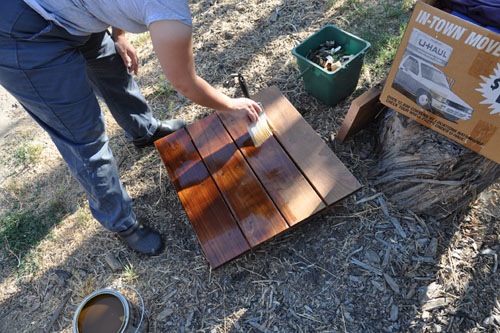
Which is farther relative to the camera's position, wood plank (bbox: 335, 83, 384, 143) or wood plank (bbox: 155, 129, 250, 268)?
wood plank (bbox: 335, 83, 384, 143)

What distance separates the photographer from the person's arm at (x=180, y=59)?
45.8 inches

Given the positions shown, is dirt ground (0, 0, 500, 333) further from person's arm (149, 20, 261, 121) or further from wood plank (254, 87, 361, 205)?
person's arm (149, 20, 261, 121)

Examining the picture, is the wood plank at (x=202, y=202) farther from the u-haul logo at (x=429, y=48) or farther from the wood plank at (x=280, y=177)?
the u-haul logo at (x=429, y=48)

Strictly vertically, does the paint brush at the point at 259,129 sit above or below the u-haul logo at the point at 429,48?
below

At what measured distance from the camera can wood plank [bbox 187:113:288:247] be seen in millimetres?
1814

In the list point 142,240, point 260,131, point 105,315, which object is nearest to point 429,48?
point 260,131

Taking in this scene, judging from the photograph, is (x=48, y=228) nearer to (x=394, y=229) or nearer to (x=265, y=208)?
(x=265, y=208)

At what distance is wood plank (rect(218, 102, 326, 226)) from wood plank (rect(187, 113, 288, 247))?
34 mm

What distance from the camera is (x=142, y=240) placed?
204 cm

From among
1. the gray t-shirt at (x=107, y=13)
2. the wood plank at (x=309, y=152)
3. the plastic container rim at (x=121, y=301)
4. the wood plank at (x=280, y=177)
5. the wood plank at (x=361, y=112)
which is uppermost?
the gray t-shirt at (x=107, y=13)

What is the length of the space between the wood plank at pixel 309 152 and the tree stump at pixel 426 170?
0.84ft

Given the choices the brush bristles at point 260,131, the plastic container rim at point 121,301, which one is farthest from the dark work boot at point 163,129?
the plastic container rim at point 121,301

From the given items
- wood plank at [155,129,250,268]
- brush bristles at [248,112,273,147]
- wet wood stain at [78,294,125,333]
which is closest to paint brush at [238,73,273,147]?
brush bristles at [248,112,273,147]

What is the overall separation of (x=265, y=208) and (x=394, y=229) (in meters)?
0.69
